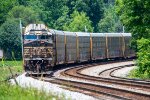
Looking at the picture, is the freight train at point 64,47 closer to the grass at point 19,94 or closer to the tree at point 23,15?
the grass at point 19,94

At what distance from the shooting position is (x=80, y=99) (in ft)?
57.5

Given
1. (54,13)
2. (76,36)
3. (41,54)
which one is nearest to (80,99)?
(41,54)

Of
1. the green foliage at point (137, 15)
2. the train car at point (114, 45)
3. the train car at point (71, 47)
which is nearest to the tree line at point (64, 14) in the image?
the train car at point (114, 45)

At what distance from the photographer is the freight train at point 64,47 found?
113 ft

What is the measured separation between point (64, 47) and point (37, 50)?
24.1 feet

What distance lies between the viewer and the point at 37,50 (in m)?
34.7

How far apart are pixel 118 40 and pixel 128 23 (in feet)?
62.6

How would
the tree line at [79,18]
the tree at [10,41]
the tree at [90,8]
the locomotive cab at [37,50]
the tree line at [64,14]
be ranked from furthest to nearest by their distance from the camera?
the tree at [90,8]
the tree line at [64,14]
the tree at [10,41]
the tree line at [79,18]
the locomotive cab at [37,50]

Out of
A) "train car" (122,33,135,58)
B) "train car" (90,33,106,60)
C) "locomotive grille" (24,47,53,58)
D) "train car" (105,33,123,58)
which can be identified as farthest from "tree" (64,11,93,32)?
"locomotive grille" (24,47,53,58)

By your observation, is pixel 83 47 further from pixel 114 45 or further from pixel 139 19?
pixel 139 19

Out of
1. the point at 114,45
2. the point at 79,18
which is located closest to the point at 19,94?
the point at 114,45

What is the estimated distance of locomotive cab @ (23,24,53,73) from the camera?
34.5m

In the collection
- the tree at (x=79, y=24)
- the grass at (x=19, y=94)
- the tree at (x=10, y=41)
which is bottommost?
the tree at (x=10, y=41)

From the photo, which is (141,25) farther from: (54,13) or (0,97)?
(54,13)
